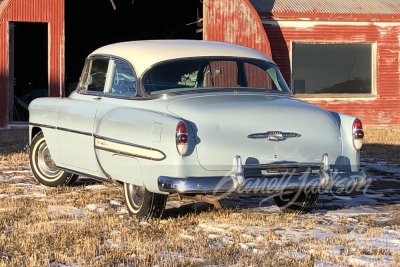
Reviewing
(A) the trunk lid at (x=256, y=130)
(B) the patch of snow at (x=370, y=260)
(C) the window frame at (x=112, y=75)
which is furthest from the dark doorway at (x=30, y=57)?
(B) the patch of snow at (x=370, y=260)

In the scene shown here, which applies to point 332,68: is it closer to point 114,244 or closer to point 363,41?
point 363,41

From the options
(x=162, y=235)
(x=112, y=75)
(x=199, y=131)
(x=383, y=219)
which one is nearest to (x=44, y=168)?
(x=112, y=75)

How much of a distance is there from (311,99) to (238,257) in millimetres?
16706

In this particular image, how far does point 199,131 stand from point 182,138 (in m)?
0.21

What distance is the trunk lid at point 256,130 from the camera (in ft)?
21.2

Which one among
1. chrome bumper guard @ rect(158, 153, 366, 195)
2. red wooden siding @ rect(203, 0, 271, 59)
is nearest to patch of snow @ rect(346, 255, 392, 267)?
chrome bumper guard @ rect(158, 153, 366, 195)

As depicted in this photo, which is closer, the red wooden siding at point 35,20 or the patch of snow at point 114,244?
the patch of snow at point 114,244

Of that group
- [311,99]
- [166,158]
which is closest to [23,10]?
[311,99]

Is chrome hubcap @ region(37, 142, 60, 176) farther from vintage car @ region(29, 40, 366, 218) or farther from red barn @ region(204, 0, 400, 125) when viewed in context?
red barn @ region(204, 0, 400, 125)

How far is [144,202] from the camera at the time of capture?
272 inches

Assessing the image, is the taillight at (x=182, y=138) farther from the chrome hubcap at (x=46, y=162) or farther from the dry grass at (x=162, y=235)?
the chrome hubcap at (x=46, y=162)

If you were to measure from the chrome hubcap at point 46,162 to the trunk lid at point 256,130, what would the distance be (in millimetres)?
2830

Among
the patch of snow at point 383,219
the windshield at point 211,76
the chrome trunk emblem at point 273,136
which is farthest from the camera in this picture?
→ the windshield at point 211,76

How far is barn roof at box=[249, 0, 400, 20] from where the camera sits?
850 inches
